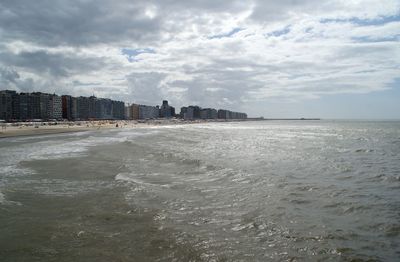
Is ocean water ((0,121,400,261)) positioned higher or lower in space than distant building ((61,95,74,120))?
lower

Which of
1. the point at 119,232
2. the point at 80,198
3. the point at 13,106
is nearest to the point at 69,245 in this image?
the point at 119,232

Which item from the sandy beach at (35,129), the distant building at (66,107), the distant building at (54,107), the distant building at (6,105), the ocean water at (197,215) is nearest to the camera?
the ocean water at (197,215)

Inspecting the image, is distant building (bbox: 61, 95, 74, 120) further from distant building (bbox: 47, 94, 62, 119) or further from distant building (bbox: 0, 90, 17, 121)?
distant building (bbox: 0, 90, 17, 121)

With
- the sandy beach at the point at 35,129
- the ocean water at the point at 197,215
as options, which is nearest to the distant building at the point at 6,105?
the sandy beach at the point at 35,129

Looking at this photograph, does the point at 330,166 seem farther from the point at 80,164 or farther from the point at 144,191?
the point at 80,164

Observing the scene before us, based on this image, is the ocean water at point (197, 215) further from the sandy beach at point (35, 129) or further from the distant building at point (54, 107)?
the distant building at point (54, 107)

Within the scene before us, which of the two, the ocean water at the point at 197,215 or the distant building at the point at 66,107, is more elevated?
the distant building at the point at 66,107

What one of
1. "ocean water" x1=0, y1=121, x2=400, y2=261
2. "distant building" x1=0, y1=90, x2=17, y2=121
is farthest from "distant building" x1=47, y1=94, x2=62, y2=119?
"ocean water" x1=0, y1=121, x2=400, y2=261

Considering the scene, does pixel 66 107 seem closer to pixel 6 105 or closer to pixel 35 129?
pixel 6 105

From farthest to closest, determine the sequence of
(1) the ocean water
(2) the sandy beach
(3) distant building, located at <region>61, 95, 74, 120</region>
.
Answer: (3) distant building, located at <region>61, 95, 74, 120</region>, (2) the sandy beach, (1) the ocean water

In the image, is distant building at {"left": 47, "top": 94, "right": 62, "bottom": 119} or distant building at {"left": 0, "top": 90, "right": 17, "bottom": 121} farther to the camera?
distant building at {"left": 47, "top": 94, "right": 62, "bottom": 119}

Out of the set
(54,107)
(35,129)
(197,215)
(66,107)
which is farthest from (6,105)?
(197,215)

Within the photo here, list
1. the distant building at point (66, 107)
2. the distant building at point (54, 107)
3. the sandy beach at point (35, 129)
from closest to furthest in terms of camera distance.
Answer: the sandy beach at point (35, 129) < the distant building at point (54, 107) < the distant building at point (66, 107)

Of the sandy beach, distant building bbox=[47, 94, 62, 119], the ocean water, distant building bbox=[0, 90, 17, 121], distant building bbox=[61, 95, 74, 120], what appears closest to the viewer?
the ocean water
